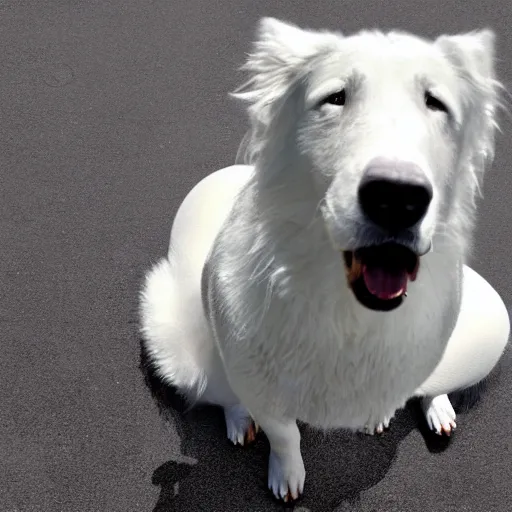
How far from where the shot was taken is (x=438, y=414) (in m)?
2.96

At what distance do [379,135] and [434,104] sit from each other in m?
0.25

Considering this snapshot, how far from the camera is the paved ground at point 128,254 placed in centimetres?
292

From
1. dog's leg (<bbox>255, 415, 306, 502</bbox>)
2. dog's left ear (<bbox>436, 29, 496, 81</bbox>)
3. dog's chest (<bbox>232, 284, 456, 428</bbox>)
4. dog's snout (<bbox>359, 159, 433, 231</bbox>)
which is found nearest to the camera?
dog's snout (<bbox>359, 159, 433, 231</bbox>)

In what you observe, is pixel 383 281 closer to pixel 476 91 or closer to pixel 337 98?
pixel 337 98

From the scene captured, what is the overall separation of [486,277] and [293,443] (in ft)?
4.97

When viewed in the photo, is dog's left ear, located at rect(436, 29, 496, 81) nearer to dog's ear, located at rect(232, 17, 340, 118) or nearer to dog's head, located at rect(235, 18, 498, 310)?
dog's head, located at rect(235, 18, 498, 310)

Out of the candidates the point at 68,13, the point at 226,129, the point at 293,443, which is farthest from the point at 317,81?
the point at 68,13

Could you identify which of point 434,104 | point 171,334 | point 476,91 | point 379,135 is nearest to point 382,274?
point 379,135

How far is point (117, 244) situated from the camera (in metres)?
3.50

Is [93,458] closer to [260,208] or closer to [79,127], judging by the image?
[260,208]

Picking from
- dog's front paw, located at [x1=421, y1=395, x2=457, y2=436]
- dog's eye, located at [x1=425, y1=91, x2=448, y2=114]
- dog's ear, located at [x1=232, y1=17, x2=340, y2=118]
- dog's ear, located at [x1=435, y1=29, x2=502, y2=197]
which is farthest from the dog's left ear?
dog's front paw, located at [x1=421, y1=395, x2=457, y2=436]

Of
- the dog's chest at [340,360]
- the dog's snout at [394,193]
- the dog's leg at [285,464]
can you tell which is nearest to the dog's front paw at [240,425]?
the dog's leg at [285,464]

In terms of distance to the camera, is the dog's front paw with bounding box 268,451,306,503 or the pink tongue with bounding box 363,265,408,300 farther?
the dog's front paw with bounding box 268,451,306,503

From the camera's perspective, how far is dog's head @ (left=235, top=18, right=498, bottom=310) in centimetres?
140
